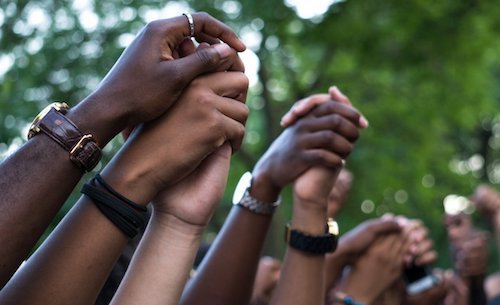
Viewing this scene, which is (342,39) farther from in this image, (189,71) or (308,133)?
(189,71)

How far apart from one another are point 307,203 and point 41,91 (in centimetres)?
725

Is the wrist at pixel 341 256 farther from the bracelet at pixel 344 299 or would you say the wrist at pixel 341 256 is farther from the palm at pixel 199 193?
the palm at pixel 199 193

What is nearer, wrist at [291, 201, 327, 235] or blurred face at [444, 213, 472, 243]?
wrist at [291, 201, 327, 235]

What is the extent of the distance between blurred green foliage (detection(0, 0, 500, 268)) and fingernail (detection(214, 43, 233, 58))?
4785 mm

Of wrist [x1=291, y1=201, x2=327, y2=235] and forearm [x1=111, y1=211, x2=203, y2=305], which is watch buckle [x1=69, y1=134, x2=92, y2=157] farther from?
wrist [x1=291, y1=201, x2=327, y2=235]

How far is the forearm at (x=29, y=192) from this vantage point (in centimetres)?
135

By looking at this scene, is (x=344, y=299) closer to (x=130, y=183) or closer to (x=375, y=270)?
(x=375, y=270)

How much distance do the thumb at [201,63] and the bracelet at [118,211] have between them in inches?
10.1

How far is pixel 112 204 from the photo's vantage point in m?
1.46

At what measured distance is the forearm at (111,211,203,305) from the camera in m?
1.58

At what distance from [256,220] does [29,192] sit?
1.21m

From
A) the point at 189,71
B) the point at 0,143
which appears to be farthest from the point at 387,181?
the point at 189,71

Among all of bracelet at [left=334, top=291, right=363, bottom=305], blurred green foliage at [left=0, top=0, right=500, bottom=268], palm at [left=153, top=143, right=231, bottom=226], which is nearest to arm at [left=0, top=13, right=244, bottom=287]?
palm at [left=153, top=143, right=231, bottom=226]

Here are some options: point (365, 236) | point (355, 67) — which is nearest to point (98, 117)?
point (365, 236)
